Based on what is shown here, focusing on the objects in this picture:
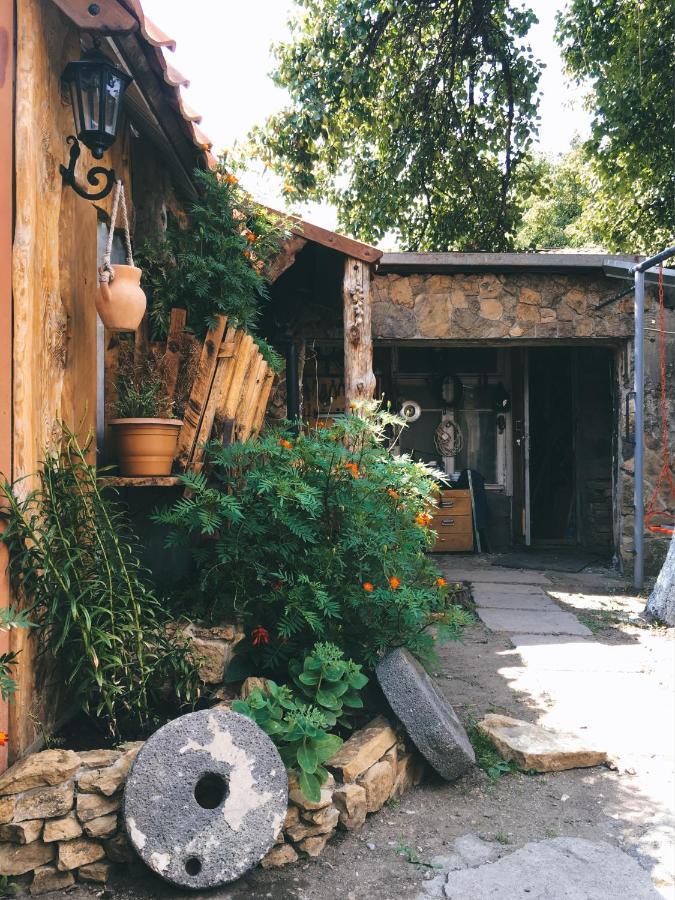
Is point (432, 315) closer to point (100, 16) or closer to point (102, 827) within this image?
point (100, 16)

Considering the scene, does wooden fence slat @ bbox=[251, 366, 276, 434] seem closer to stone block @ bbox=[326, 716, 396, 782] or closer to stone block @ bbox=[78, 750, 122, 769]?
stone block @ bbox=[326, 716, 396, 782]

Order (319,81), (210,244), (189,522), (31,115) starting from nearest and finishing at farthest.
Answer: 1. (31,115)
2. (189,522)
3. (210,244)
4. (319,81)

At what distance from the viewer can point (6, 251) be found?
256 cm

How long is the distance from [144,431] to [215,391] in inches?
20.5

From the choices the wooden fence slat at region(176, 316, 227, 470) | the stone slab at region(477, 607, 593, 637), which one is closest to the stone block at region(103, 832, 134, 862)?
the wooden fence slat at region(176, 316, 227, 470)

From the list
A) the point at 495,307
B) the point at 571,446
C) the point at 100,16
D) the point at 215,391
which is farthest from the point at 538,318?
the point at 100,16

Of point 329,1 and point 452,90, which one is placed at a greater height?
point 329,1

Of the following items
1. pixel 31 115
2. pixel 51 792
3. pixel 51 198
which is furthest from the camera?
pixel 51 198

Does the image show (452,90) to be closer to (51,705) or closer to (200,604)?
(200,604)

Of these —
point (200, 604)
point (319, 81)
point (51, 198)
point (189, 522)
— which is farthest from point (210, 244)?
point (319, 81)

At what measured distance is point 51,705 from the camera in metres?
2.82

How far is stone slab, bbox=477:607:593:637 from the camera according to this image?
544cm

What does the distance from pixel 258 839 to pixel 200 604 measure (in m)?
1.23

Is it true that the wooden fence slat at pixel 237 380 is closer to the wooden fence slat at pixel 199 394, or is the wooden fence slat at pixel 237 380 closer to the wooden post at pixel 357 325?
the wooden fence slat at pixel 199 394
